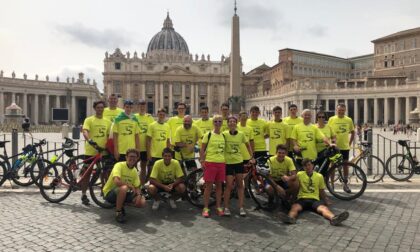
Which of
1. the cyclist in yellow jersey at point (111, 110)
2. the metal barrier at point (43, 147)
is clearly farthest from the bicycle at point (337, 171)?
the metal barrier at point (43, 147)

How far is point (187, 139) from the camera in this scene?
28.0 ft

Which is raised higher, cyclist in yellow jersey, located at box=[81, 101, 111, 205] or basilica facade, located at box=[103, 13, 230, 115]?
basilica facade, located at box=[103, 13, 230, 115]

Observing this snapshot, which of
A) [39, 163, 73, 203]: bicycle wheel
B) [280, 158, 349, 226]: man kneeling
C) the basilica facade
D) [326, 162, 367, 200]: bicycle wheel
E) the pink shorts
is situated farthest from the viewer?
the basilica facade

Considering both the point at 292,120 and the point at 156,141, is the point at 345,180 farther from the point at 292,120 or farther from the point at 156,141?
the point at 156,141

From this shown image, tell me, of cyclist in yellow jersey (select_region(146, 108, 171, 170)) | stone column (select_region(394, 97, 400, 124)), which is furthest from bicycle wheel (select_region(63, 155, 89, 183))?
stone column (select_region(394, 97, 400, 124))

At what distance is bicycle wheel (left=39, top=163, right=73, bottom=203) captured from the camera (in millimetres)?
8414

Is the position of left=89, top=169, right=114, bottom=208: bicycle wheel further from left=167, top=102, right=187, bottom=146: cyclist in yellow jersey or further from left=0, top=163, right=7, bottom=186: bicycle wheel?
left=0, top=163, right=7, bottom=186: bicycle wheel

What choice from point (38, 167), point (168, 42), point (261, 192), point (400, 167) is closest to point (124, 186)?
point (261, 192)

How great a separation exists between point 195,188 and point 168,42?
429 feet

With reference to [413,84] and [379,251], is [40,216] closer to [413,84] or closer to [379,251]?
[379,251]

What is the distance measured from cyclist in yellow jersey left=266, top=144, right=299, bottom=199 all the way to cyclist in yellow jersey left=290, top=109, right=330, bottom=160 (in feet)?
2.72

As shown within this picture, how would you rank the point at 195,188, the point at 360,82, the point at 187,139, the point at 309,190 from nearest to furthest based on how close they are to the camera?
the point at 309,190, the point at 195,188, the point at 187,139, the point at 360,82

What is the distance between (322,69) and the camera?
108000 millimetres

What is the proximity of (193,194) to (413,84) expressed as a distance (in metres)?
66.3
